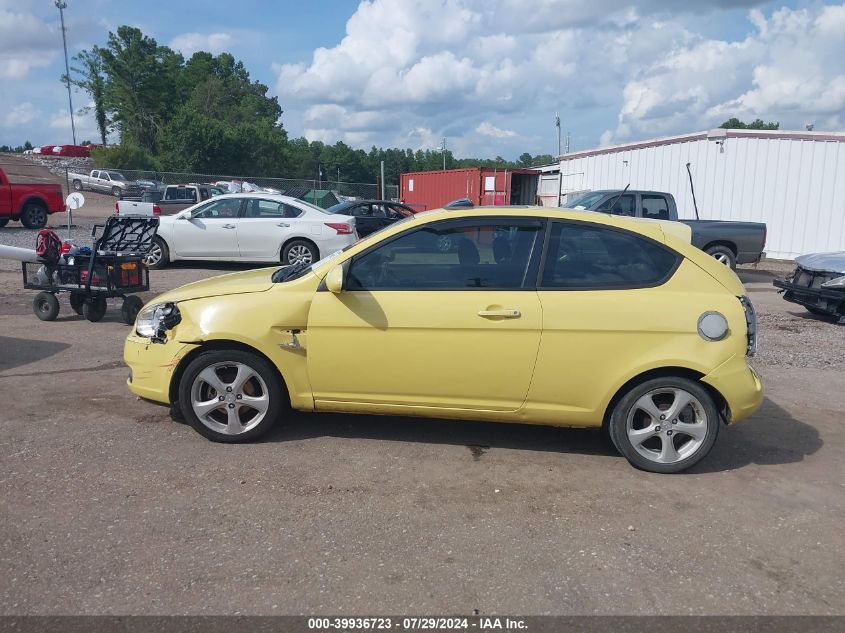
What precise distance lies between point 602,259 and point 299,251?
10033mm

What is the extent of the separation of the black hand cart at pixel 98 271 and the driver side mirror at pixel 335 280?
513cm

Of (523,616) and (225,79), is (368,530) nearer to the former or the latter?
(523,616)

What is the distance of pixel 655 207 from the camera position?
14516mm

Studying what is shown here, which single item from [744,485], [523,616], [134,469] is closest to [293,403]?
[134,469]

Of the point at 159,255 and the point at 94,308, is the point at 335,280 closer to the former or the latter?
the point at 94,308

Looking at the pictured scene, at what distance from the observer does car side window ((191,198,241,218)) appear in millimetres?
14141

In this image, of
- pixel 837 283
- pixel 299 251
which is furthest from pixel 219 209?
pixel 837 283

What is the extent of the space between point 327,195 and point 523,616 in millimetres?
28851

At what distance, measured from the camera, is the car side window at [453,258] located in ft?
15.2

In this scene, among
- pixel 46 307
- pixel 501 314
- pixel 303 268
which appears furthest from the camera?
pixel 46 307

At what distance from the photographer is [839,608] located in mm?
3180

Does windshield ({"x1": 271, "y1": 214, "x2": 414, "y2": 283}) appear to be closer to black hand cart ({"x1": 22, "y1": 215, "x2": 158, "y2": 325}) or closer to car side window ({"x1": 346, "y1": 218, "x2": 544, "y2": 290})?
car side window ({"x1": 346, "y1": 218, "x2": 544, "y2": 290})

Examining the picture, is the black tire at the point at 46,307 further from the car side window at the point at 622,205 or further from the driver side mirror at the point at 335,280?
the car side window at the point at 622,205

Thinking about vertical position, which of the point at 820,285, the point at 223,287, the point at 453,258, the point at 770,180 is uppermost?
the point at 770,180
